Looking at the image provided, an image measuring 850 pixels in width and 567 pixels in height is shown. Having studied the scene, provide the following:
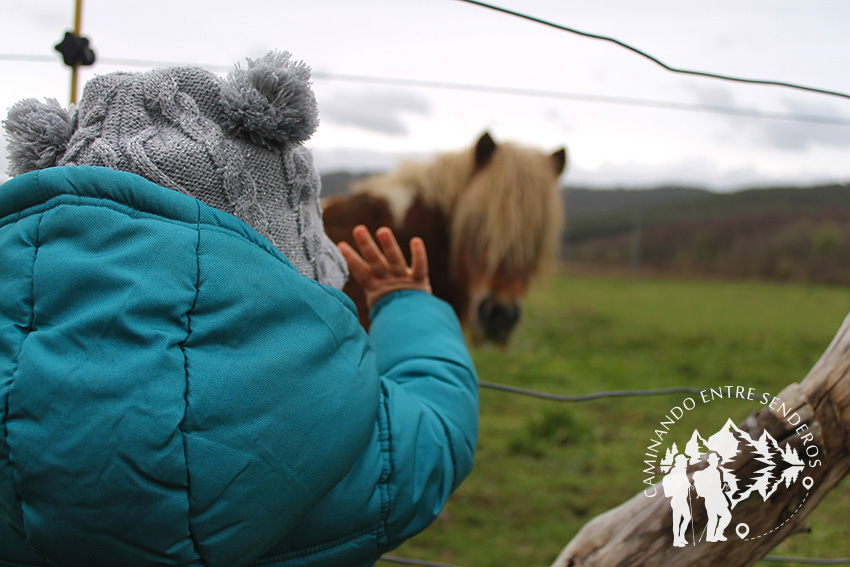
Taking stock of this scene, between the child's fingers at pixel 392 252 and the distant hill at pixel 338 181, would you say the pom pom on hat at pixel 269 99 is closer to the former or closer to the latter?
the child's fingers at pixel 392 252

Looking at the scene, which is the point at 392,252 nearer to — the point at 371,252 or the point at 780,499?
the point at 371,252

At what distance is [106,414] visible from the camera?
1.74 ft

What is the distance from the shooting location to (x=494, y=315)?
241 cm

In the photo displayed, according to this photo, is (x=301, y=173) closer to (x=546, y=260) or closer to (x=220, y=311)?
(x=220, y=311)

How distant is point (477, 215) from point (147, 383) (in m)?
1.88

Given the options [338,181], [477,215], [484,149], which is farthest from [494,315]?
[338,181]

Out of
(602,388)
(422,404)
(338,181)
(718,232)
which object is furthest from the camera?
(718,232)

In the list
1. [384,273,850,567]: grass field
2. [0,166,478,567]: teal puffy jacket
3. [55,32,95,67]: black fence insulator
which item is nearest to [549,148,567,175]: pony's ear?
[384,273,850,567]: grass field

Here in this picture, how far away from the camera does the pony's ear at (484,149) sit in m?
2.34

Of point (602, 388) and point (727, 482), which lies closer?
point (727, 482)

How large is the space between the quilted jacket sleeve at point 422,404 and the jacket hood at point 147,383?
0.14 m

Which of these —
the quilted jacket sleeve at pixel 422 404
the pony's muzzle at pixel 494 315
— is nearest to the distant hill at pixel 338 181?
the pony's muzzle at pixel 494 315

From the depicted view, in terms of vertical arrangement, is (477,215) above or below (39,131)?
below

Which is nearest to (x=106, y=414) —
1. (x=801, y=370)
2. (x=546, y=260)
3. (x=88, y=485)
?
(x=88, y=485)
